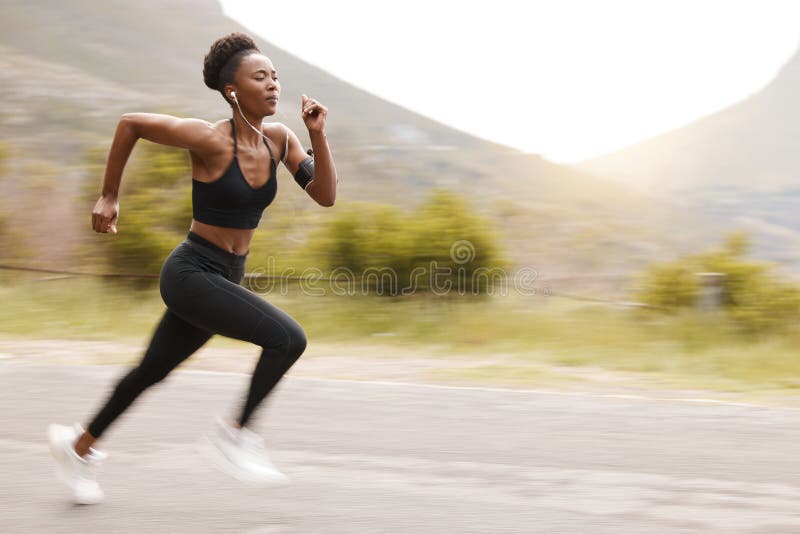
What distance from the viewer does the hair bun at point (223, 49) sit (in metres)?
3.74

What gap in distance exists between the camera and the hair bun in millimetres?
3736

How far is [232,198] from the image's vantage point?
3707 millimetres

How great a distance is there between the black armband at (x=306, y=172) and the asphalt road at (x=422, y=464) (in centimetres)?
92

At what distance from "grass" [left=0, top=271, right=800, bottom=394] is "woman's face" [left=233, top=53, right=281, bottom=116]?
12.7 feet

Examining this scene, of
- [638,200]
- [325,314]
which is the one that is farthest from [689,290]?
[638,200]

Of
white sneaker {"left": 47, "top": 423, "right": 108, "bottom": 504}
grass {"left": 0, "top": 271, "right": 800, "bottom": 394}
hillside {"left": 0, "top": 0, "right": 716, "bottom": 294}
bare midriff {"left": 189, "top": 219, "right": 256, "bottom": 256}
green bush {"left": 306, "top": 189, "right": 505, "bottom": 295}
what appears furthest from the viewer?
hillside {"left": 0, "top": 0, "right": 716, "bottom": 294}

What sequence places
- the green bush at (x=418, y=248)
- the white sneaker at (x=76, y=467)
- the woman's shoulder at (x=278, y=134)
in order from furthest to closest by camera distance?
the green bush at (x=418, y=248)
the white sneaker at (x=76, y=467)
the woman's shoulder at (x=278, y=134)

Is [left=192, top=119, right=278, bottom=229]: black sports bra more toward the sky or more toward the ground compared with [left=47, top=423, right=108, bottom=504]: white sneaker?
more toward the sky

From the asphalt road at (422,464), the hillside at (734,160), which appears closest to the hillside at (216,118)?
the asphalt road at (422,464)

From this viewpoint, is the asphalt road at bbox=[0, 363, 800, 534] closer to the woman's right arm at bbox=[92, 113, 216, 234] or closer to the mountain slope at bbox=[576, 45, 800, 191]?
the woman's right arm at bbox=[92, 113, 216, 234]

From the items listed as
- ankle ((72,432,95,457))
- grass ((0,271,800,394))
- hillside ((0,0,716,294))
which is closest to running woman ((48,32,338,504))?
ankle ((72,432,95,457))

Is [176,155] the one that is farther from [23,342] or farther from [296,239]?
[23,342]

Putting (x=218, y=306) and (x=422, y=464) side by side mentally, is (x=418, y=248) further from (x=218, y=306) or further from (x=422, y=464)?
(x=218, y=306)

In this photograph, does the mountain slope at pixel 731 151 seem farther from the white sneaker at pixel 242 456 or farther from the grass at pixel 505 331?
the white sneaker at pixel 242 456
